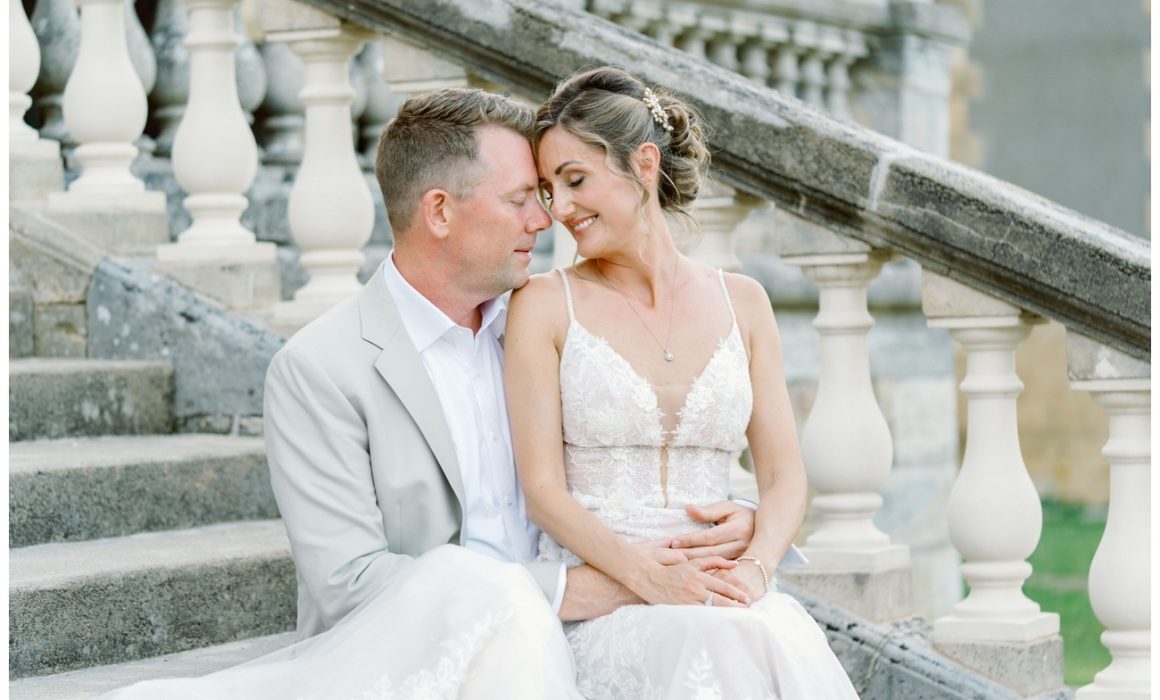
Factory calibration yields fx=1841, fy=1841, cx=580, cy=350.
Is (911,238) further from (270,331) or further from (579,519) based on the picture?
(270,331)

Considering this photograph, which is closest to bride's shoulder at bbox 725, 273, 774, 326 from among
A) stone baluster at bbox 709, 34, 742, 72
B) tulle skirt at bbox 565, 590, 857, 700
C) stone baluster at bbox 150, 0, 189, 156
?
tulle skirt at bbox 565, 590, 857, 700

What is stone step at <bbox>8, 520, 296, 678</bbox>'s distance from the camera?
314cm

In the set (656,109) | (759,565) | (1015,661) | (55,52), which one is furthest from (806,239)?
(55,52)

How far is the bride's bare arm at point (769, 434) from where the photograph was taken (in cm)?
312

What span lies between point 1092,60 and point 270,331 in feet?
46.8

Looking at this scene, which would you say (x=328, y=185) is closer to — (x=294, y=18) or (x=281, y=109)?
(x=294, y=18)

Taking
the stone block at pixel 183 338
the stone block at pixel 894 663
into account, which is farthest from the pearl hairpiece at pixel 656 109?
the stone block at pixel 183 338

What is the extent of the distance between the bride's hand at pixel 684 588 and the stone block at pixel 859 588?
2.23 feet

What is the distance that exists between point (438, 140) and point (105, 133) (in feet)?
4.86

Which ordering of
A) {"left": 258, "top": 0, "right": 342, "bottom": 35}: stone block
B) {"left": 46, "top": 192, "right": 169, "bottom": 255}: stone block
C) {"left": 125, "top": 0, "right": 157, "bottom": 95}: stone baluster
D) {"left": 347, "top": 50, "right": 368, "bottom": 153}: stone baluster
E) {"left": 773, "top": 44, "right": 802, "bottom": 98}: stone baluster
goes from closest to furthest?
{"left": 258, "top": 0, "right": 342, "bottom": 35}: stone block < {"left": 46, "top": 192, "right": 169, "bottom": 255}: stone block < {"left": 125, "top": 0, "right": 157, "bottom": 95}: stone baluster < {"left": 347, "top": 50, "right": 368, "bottom": 153}: stone baluster < {"left": 773, "top": 44, "right": 802, "bottom": 98}: stone baluster

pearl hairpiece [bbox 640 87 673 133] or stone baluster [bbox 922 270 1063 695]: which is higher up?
pearl hairpiece [bbox 640 87 673 133]

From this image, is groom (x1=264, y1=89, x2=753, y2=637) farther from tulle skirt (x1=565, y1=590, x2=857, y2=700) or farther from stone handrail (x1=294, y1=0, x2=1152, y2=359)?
stone handrail (x1=294, y1=0, x2=1152, y2=359)

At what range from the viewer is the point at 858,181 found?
339 centimetres

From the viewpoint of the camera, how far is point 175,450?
3.84 m
